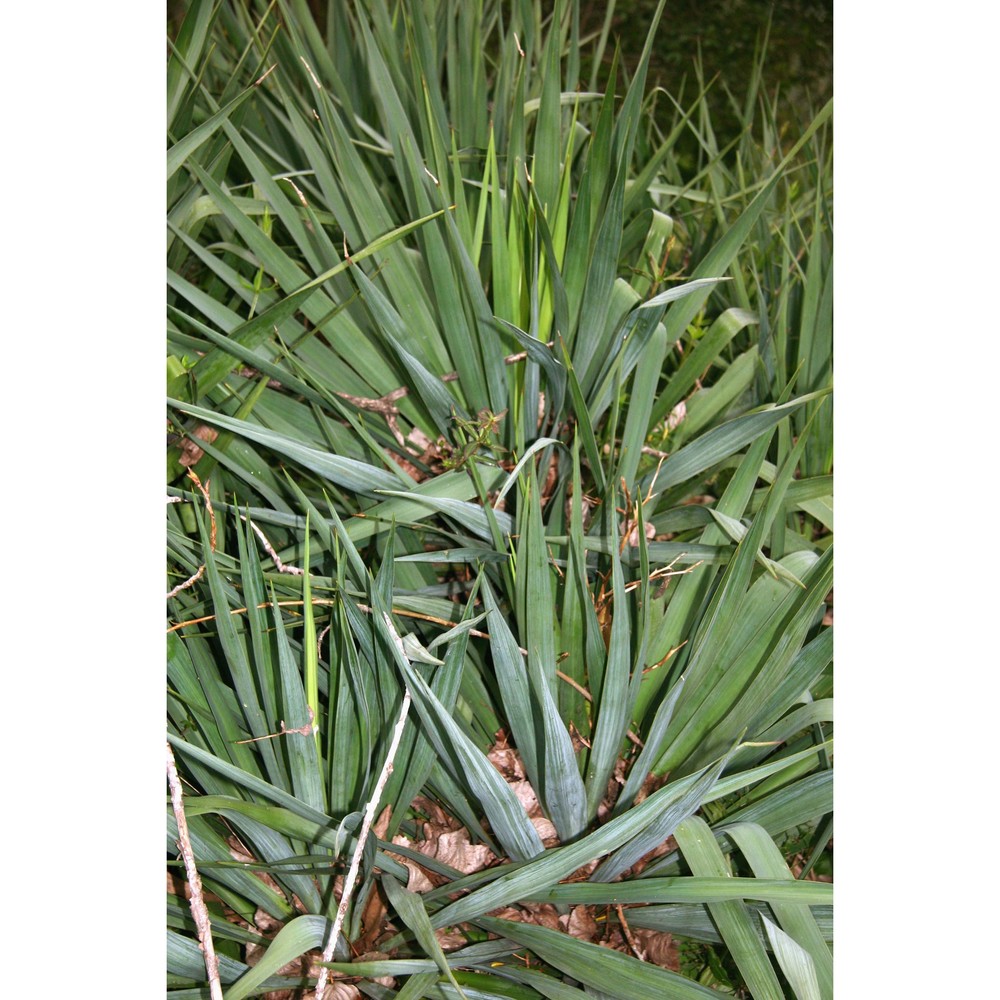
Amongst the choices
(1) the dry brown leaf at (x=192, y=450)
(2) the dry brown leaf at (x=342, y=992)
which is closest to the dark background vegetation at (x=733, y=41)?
(1) the dry brown leaf at (x=192, y=450)

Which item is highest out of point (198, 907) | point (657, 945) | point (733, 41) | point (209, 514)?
point (733, 41)

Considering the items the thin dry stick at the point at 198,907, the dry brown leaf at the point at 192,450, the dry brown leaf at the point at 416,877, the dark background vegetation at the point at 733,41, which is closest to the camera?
the thin dry stick at the point at 198,907

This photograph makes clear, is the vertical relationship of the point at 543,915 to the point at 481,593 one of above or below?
below

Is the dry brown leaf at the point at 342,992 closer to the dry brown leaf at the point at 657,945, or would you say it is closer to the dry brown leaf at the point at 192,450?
the dry brown leaf at the point at 657,945

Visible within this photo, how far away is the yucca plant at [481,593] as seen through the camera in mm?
534

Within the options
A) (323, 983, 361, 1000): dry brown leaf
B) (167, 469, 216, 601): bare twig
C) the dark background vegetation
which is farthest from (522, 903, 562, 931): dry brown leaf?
the dark background vegetation

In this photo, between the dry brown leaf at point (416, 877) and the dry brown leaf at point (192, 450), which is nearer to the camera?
the dry brown leaf at point (416, 877)

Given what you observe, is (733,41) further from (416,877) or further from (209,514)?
(416,877)

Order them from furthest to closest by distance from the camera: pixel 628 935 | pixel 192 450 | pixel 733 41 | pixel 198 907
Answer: pixel 733 41, pixel 192 450, pixel 628 935, pixel 198 907

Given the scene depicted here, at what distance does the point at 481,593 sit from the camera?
2.15 ft

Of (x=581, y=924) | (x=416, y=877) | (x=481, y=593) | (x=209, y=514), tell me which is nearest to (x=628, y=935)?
(x=581, y=924)

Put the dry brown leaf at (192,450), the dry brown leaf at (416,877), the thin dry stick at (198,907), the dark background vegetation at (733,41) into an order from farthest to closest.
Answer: the dark background vegetation at (733,41) < the dry brown leaf at (192,450) < the dry brown leaf at (416,877) < the thin dry stick at (198,907)

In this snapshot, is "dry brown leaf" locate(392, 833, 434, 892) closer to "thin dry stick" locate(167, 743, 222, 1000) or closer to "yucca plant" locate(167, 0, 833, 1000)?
"yucca plant" locate(167, 0, 833, 1000)
